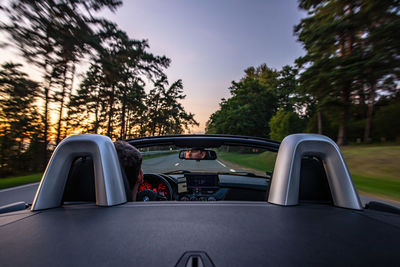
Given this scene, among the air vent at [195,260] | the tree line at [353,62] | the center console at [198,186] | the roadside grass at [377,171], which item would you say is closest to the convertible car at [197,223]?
→ the air vent at [195,260]

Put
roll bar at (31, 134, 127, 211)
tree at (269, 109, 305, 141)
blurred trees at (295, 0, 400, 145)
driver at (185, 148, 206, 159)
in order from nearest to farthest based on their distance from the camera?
1. roll bar at (31, 134, 127, 211)
2. driver at (185, 148, 206, 159)
3. blurred trees at (295, 0, 400, 145)
4. tree at (269, 109, 305, 141)

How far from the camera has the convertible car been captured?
2.47 ft

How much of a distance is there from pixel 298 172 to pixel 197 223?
0.63m

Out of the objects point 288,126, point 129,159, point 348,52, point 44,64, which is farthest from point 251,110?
point 129,159

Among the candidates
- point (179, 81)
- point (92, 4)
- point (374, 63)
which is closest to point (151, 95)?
point (179, 81)

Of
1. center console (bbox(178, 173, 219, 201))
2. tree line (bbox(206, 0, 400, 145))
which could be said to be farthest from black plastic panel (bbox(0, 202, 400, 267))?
tree line (bbox(206, 0, 400, 145))

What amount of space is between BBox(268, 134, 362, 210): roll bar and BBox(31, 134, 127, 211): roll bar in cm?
88

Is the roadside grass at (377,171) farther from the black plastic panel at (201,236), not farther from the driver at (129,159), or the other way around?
the driver at (129,159)

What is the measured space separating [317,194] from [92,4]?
14.9 meters

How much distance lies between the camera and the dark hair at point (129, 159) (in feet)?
5.06

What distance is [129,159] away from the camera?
155cm

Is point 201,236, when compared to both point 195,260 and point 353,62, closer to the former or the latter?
point 195,260

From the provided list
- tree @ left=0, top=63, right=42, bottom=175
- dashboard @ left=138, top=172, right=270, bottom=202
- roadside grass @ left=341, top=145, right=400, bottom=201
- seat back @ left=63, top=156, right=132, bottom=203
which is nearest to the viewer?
seat back @ left=63, top=156, right=132, bottom=203

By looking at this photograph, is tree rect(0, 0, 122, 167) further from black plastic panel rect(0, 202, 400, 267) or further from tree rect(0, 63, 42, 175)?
black plastic panel rect(0, 202, 400, 267)
